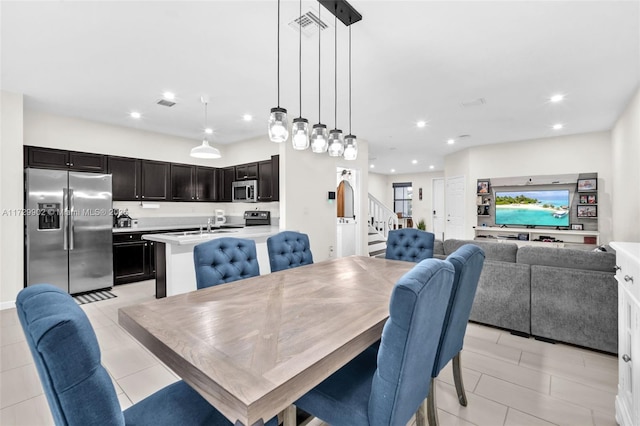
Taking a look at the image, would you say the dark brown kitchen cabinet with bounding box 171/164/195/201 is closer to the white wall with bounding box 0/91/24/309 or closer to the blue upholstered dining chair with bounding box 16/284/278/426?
the white wall with bounding box 0/91/24/309

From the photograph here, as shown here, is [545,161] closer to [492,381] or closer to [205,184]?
[492,381]

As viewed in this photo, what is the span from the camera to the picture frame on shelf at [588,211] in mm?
5910

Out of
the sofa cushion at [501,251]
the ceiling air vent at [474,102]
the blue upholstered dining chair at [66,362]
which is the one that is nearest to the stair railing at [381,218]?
the ceiling air vent at [474,102]

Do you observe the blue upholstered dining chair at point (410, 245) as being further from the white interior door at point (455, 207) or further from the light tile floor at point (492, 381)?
the white interior door at point (455, 207)

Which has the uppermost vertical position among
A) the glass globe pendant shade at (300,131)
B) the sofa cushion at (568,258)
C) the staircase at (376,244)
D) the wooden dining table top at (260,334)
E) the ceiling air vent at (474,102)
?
the ceiling air vent at (474,102)

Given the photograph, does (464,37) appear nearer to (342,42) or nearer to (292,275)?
(342,42)

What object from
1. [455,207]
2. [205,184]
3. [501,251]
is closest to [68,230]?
[205,184]

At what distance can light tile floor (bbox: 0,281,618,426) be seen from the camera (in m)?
1.89

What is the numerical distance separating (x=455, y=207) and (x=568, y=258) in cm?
526

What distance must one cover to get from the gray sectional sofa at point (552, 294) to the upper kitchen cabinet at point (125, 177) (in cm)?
555

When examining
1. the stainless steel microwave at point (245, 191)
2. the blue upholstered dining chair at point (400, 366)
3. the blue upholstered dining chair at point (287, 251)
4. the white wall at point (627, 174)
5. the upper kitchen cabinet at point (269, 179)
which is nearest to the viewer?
the blue upholstered dining chair at point (400, 366)

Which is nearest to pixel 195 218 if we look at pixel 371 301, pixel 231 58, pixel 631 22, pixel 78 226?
pixel 78 226

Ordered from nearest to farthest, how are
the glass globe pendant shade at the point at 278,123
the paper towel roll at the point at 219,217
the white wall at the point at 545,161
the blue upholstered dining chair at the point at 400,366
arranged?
the blue upholstered dining chair at the point at 400,366
the glass globe pendant shade at the point at 278,123
the white wall at the point at 545,161
the paper towel roll at the point at 219,217

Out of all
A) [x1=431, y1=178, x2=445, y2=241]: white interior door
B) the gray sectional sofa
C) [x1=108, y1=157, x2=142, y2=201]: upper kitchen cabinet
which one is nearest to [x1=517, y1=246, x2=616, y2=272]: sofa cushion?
the gray sectional sofa
